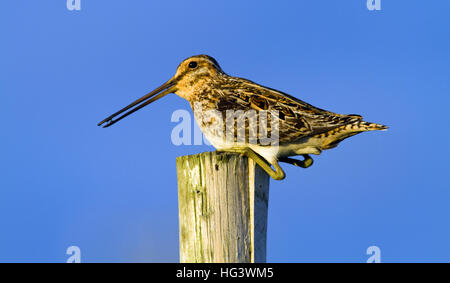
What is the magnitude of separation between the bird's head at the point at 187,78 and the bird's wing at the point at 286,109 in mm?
871

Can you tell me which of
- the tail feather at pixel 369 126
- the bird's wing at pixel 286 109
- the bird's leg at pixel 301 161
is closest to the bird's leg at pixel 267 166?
the bird's wing at pixel 286 109

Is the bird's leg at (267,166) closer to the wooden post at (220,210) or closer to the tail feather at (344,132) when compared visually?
the wooden post at (220,210)

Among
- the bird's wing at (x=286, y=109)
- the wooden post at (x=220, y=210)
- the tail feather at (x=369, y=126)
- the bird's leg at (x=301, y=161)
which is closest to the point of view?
the wooden post at (x=220, y=210)

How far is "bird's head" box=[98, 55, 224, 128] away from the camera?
28.5 feet

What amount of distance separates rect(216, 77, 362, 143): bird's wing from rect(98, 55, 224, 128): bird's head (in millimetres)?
871

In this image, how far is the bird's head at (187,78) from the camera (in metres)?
8.69

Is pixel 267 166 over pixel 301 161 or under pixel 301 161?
under

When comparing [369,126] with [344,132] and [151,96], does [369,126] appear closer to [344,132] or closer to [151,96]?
[344,132]

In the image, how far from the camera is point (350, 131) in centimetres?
727

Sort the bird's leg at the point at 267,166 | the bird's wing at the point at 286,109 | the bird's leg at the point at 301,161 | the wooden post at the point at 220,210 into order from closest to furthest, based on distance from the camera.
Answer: the wooden post at the point at 220,210 < the bird's leg at the point at 267,166 < the bird's wing at the point at 286,109 < the bird's leg at the point at 301,161

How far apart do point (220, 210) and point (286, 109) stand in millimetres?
1965

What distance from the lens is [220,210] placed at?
6.15 meters

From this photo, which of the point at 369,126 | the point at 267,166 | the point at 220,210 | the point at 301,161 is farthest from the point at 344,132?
the point at 220,210
